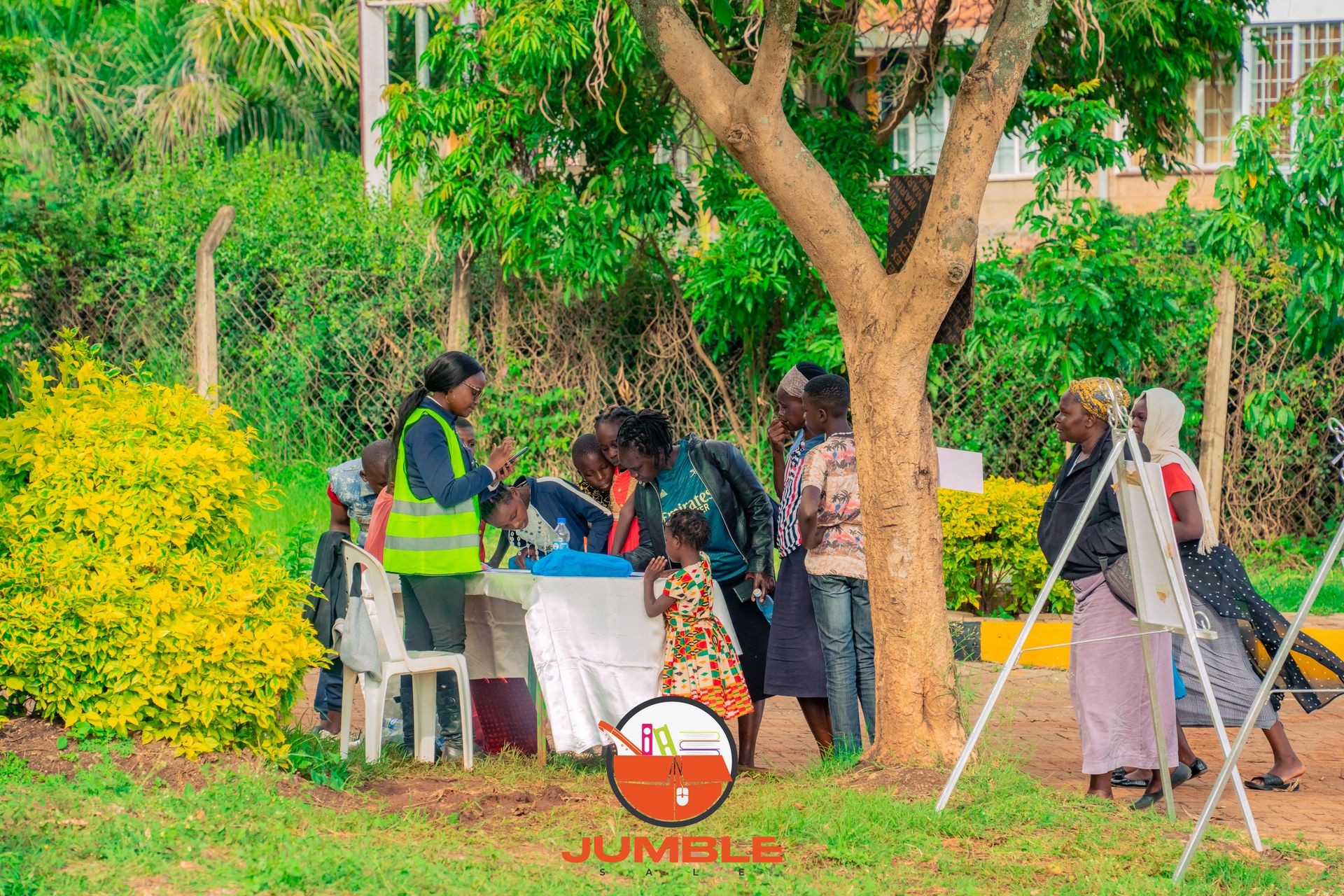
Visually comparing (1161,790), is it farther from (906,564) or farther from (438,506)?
(438,506)

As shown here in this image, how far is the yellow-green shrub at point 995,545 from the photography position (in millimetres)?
9258

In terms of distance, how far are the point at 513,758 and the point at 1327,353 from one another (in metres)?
7.46

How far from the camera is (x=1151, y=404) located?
6.04 meters

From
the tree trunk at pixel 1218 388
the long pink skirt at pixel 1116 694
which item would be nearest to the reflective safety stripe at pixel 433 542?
the long pink skirt at pixel 1116 694

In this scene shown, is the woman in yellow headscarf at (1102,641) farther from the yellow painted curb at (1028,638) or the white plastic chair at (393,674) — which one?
the yellow painted curb at (1028,638)

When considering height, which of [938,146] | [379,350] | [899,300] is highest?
[938,146]

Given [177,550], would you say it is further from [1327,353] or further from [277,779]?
[1327,353]

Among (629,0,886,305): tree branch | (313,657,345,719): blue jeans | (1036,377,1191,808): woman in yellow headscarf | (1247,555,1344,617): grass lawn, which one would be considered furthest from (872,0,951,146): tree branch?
(313,657,345,719): blue jeans

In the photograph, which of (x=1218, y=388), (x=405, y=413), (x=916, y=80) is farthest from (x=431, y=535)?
(x=1218, y=388)

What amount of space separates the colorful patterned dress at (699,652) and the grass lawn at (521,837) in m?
0.55

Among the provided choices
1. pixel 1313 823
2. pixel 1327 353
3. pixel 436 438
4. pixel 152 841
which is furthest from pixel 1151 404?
pixel 1327 353

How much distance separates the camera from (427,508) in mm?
6273

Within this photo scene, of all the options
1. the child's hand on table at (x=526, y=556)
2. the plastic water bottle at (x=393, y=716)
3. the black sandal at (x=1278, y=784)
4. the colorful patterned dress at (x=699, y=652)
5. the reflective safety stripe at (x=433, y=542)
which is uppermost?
the reflective safety stripe at (x=433, y=542)

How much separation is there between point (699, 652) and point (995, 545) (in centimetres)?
389
